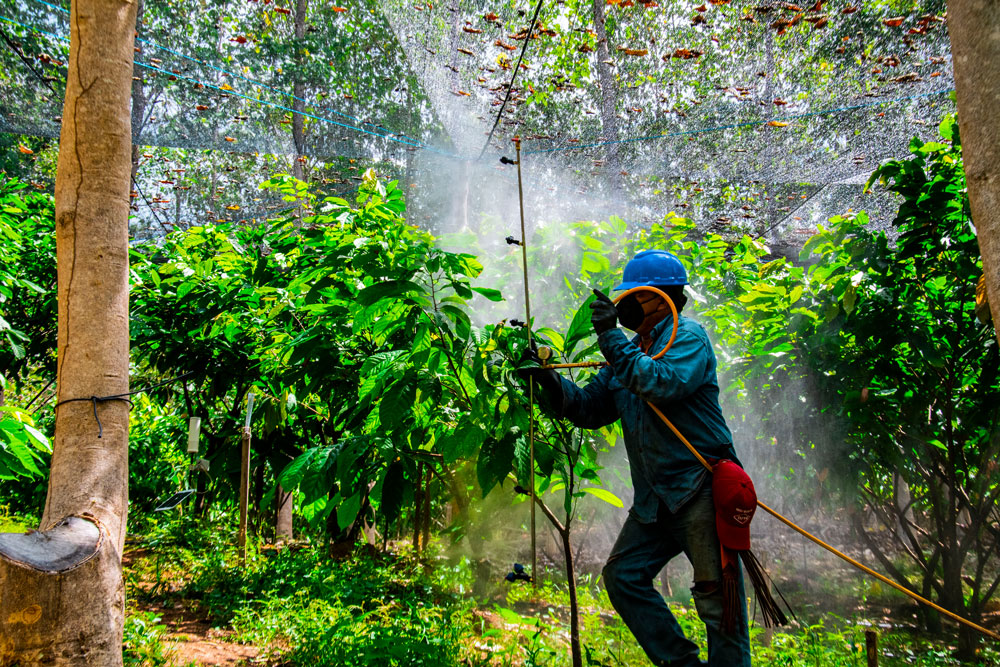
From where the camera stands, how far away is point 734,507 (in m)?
2.35

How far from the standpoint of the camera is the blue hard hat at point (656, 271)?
282 cm

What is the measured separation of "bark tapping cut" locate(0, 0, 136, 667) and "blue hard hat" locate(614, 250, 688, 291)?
200 centimetres

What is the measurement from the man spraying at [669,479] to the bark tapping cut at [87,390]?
1589 millimetres

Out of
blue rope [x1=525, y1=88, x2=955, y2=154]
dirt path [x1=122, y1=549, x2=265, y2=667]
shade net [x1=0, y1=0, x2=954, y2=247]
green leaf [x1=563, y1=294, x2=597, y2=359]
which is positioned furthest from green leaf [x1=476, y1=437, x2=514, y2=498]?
blue rope [x1=525, y1=88, x2=955, y2=154]

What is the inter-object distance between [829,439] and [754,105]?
2.99 m

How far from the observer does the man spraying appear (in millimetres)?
2371

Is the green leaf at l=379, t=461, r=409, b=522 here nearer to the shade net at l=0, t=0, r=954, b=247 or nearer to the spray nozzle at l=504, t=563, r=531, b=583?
the spray nozzle at l=504, t=563, r=531, b=583

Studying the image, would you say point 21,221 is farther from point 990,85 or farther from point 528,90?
point 990,85

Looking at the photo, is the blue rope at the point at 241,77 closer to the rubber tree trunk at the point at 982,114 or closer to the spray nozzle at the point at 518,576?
the spray nozzle at the point at 518,576

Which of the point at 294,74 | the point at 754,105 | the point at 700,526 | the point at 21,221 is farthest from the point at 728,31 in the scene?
the point at 21,221

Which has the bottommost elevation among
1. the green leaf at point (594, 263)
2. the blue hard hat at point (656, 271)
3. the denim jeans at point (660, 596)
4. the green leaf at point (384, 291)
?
the denim jeans at point (660, 596)

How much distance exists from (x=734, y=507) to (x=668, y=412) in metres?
0.44

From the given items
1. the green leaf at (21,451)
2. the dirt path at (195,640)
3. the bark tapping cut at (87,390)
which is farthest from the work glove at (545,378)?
the dirt path at (195,640)

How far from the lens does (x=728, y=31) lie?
5.68m
